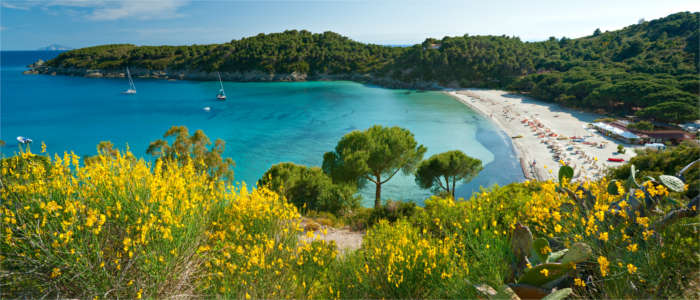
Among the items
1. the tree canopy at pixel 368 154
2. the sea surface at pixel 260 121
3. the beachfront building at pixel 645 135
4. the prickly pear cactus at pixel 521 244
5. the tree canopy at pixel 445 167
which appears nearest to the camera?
the prickly pear cactus at pixel 521 244

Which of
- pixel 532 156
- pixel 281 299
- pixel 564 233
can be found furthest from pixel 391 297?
pixel 532 156

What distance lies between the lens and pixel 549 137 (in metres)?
40.7

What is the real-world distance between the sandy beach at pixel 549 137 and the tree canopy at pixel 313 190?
13264 mm

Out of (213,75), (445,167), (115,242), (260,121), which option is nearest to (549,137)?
Result: (445,167)

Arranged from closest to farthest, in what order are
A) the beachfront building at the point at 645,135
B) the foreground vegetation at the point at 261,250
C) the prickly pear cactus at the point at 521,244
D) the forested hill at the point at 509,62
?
the foreground vegetation at the point at 261,250 < the prickly pear cactus at the point at 521,244 < the beachfront building at the point at 645,135 < the forested hill at the point at 509,62

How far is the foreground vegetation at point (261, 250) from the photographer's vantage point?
362 cm

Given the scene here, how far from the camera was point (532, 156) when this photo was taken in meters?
34.7

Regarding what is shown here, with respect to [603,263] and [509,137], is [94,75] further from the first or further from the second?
[603,263]

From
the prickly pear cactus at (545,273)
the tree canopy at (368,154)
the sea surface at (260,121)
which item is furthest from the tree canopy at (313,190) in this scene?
the prickly pear cactus at (545,273)

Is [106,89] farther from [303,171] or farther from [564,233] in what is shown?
[564,233]

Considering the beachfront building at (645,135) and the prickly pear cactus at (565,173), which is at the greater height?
the prickly pear cactus at (565,173)

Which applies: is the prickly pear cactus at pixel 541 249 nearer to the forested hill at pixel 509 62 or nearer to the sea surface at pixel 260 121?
the sea surface at pixel 260 121

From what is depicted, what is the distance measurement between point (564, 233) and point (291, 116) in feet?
191

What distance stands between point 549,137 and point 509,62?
60223 millimetres
